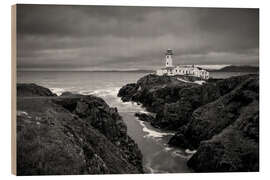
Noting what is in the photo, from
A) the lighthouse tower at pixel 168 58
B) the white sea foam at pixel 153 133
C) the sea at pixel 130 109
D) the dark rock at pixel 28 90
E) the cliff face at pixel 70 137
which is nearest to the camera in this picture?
the cliff face at pixel 70 137

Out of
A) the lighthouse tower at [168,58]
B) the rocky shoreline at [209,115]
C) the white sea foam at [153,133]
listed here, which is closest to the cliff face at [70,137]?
the white sea foam at [153,133]

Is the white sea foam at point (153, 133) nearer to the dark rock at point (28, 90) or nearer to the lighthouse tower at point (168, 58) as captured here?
the lighthouse tower at point (168, 58)

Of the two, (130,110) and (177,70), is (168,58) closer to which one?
(177,70)

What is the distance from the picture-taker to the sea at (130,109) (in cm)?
627

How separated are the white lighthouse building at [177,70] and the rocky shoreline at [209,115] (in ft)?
0.34

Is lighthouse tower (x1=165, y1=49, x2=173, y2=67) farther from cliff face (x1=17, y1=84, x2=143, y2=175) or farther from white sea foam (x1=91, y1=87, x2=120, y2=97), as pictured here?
cliff face (x1=17, y1=84, x2=143, y2=175)

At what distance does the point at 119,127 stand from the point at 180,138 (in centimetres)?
96

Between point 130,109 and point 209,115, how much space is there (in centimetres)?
125

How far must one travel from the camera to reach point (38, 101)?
6047 millimetres

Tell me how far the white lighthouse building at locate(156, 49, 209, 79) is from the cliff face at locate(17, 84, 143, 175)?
1041 millimetres

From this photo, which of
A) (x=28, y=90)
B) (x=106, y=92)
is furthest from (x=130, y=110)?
(x=28, y=90)

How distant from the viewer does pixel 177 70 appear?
6.61 metres
